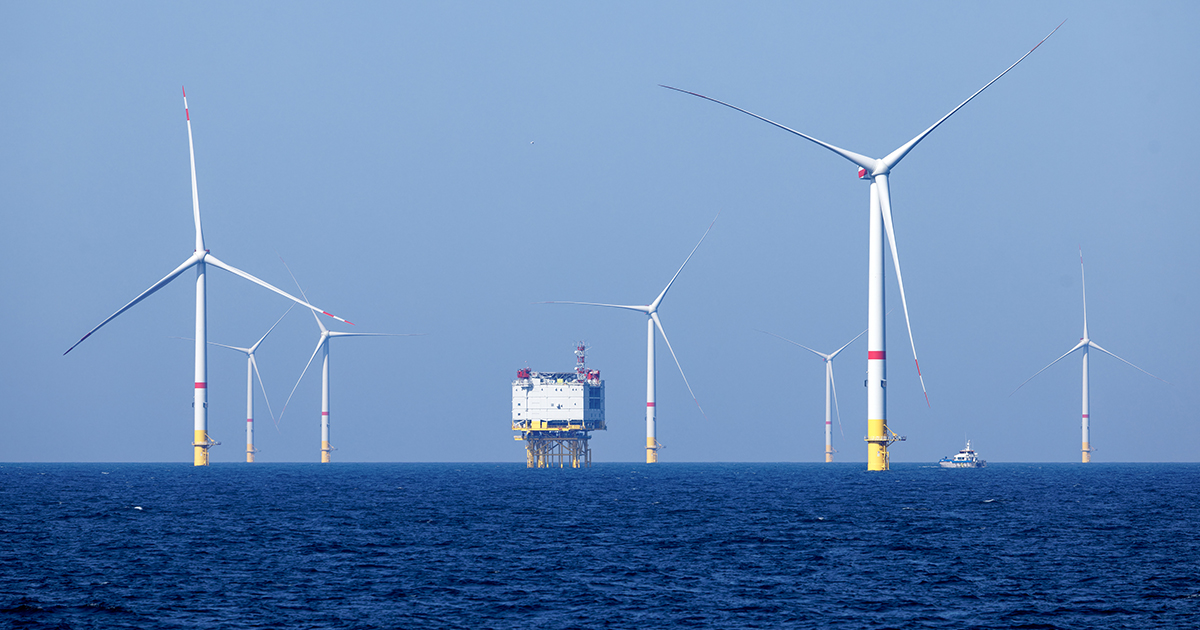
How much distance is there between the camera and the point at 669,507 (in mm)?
103812

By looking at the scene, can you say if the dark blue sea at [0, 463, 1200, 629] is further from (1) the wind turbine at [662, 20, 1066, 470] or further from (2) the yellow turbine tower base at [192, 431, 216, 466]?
(2) the yellow turbine tower base at [192, 431, 216, 466]

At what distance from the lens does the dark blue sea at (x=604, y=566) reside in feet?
149

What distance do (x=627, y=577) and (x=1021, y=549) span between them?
82.2 feet

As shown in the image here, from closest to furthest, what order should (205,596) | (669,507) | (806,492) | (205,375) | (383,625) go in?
(383,625), (205,596), (669,507), (806,492), (205,375)

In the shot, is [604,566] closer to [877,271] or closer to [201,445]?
[877,271]

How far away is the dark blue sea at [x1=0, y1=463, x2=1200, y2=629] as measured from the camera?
149 feet

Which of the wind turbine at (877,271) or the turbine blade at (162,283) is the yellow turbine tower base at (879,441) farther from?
the turbine blade at (162,283)

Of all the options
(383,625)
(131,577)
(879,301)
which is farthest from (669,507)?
(383,625)

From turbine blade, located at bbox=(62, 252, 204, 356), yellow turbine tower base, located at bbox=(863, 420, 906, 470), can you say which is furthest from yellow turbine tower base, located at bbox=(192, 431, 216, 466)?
yellow turbine tower base, located at bbox=(863, 420, 906, 470)

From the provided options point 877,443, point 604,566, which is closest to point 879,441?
point 877,443

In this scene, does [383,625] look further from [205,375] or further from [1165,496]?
[205,375]

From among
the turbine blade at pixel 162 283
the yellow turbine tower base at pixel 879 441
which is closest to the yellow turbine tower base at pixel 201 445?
the turbine blade at pixel 162 283

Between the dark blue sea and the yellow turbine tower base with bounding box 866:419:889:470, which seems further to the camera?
the yellow turbine tower base with bounding box 866:419:889:470

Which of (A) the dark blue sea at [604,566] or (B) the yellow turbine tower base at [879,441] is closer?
(A) the dark blue sea at [604,566]
